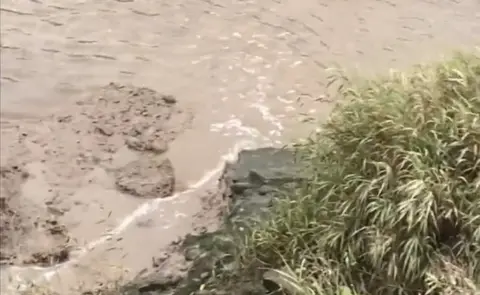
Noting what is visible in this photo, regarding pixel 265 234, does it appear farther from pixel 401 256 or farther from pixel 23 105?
pixel 23 105

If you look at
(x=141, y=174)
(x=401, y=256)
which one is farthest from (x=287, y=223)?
(x=141, y=174)

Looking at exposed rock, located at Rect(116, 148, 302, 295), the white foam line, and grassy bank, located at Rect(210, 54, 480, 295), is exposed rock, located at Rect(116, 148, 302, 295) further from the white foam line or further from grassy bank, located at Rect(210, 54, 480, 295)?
the white foam line

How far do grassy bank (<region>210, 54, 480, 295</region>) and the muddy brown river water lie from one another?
93 centimetres

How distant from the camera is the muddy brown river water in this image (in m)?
3.79

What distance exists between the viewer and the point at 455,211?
2.46 m

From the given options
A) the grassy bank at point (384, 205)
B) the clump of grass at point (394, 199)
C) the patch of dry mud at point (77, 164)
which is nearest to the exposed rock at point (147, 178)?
the patch of dry mud at point (77, 164)

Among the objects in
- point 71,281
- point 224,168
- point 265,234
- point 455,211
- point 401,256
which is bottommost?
point 71,281

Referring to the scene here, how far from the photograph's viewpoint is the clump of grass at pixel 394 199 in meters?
2.46

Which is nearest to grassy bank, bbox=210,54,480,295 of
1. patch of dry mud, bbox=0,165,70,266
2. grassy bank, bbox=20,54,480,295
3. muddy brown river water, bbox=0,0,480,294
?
grassy bank, bbox=20,54,480,295

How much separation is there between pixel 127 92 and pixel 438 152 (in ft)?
7.87

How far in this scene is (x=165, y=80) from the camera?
458cm

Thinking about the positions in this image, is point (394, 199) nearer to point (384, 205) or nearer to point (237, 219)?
point (384, 205)

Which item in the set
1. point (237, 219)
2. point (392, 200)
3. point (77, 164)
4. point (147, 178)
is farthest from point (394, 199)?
point (77, 164)

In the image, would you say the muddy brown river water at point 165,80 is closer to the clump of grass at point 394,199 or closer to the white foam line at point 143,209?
the white foam line at point 143,209
